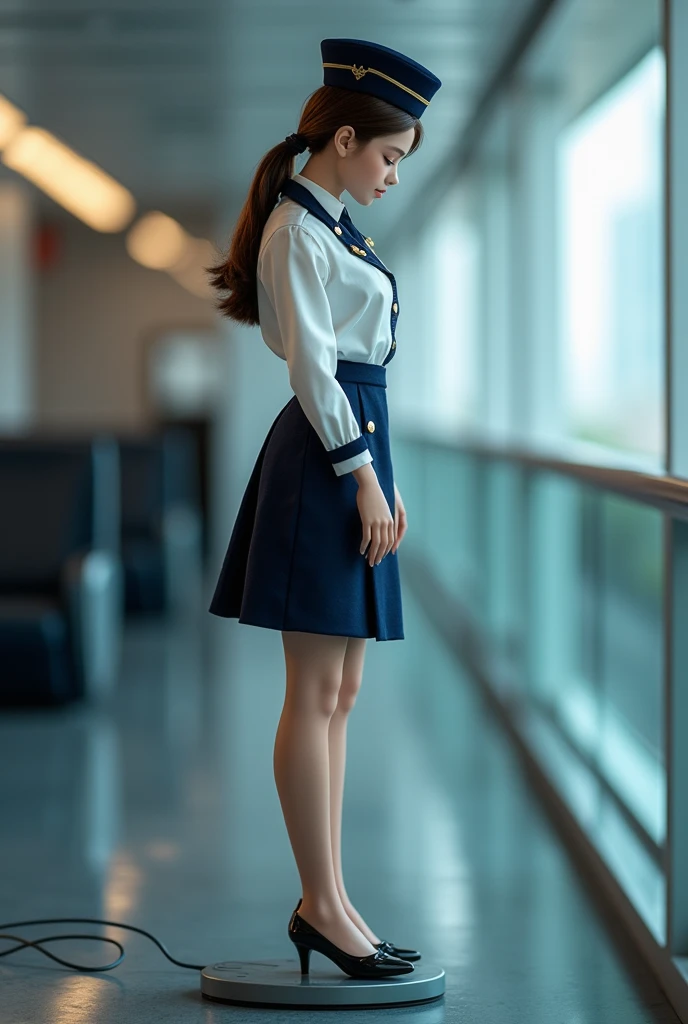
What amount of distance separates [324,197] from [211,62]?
3.78m

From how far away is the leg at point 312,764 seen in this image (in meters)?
2.24

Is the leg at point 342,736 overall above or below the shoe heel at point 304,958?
above

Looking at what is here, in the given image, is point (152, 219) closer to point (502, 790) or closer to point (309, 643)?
point (502, 790)

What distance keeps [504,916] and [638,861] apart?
1.61 ft

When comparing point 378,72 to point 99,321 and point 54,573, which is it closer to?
point 54,573

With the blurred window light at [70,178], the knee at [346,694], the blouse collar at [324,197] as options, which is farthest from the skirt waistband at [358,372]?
the blurred window light at [70,178]

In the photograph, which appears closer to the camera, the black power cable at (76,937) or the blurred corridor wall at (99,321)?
the black power cable at (76,937)

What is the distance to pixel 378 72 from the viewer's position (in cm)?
213

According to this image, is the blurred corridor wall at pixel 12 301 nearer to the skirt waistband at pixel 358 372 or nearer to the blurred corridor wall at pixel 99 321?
the blurred corridor wall at pixel 99 321

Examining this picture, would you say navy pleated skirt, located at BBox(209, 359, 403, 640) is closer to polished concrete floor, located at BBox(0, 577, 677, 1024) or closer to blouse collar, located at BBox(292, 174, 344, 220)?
blouse collar, located at BBox(292, 174, 344, 220)

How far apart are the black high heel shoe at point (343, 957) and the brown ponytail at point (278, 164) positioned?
1.04m

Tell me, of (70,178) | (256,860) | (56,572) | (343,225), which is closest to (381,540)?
(343,225)

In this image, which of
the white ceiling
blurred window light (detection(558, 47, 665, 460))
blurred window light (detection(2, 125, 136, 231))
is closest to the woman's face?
the white ceiling

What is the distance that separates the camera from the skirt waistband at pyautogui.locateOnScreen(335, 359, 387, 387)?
7.23 ft
